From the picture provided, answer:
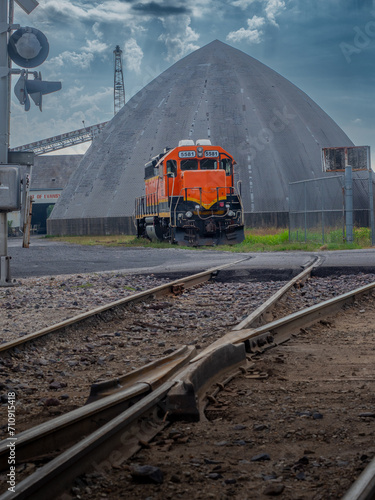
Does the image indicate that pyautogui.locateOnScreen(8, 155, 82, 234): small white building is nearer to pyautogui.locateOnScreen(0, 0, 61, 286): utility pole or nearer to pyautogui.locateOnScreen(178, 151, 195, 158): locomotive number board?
pyautogui.locateOnScreen(178, 151, 195, 158): locomotive number board

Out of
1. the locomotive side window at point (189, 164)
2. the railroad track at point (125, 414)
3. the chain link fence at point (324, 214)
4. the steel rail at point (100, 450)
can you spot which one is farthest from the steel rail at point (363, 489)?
the locomotive side window at point (189, 164)

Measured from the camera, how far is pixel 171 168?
28953 mm

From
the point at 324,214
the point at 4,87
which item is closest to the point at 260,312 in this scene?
the point at 4,87

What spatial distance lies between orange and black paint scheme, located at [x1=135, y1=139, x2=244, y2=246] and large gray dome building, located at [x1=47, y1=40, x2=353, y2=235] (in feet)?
62.4

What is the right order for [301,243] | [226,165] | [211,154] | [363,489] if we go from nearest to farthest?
[363,489] < [211,154] < [226,165] < [301,243]

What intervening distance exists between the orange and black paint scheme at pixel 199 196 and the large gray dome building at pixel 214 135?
1903 cm

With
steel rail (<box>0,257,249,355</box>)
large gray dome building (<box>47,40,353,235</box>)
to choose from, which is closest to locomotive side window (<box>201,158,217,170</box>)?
steel rail (<box>0,257,249,355</box>)

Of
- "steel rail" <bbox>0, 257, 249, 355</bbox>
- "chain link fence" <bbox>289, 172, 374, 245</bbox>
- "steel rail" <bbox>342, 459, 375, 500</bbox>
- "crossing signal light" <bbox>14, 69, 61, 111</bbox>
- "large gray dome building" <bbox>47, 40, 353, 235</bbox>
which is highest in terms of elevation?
"large gray dome building" <bbox>47, 40, 353, 235</bbox>

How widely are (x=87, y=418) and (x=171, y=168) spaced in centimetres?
2569

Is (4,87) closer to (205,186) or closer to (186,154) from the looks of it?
(186,154)

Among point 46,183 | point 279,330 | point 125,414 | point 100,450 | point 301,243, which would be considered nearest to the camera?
point 100,450

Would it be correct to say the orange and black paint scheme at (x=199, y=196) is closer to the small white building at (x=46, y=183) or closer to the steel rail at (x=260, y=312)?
the steel rail at (x=260, y=312)

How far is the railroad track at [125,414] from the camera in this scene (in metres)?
2.93

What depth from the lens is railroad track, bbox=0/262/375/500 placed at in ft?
9.62
